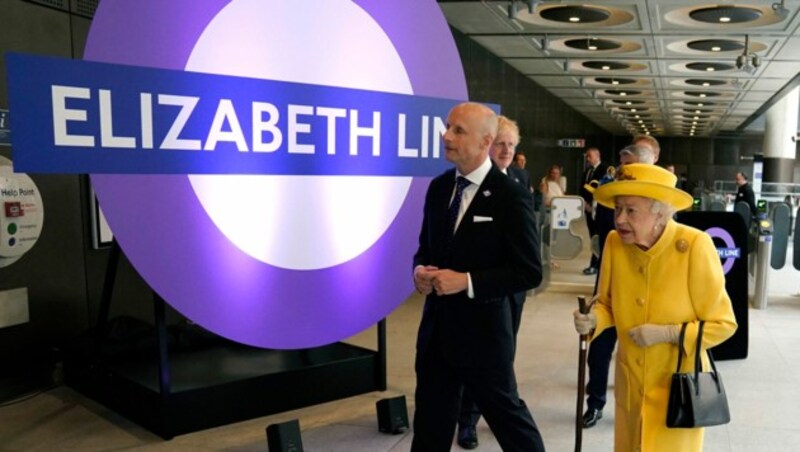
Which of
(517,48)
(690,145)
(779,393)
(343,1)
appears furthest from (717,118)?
(343,1)

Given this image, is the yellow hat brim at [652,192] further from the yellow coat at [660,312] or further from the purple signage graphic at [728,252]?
the purple signage graphic at [728,252]

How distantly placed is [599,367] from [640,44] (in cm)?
853

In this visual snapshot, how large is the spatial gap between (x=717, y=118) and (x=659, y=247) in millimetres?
27149

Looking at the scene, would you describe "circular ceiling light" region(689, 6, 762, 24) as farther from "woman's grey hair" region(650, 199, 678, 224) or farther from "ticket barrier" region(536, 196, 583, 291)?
"woman's grey hair" region(650, 199, 678, 224)

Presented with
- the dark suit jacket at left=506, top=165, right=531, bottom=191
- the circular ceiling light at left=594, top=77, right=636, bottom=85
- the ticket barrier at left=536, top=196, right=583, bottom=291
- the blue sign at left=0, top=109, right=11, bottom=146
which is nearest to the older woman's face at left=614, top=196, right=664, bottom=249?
the dark suit jacket at left=506, top=165, right=531, bottom=191

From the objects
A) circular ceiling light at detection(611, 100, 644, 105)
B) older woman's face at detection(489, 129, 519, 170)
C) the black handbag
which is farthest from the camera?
circular ceiling light at detection(611, 100, 644, 105)

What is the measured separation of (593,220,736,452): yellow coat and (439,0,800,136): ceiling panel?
5.73m

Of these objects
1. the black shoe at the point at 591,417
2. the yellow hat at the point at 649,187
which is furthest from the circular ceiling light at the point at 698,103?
the yellow hat at the point at 649,187

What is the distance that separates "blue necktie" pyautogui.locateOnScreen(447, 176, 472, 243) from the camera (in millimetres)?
2508

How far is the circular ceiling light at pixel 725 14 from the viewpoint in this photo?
8.67 meters

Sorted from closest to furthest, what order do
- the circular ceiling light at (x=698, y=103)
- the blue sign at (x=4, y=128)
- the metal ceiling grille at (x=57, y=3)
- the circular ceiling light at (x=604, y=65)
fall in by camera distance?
1. the blue sign at (x=4, y=128)
2. the metal ceiling grille at (x=57, y=3)
3. the circular ceiling light at (x=604, y=65)
4. the circular ceiling light at (x=698, y=103)

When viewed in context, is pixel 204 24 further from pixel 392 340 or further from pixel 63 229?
pixel 392 340

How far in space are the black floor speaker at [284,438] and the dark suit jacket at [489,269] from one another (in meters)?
1.14

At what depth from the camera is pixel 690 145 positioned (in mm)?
40156
